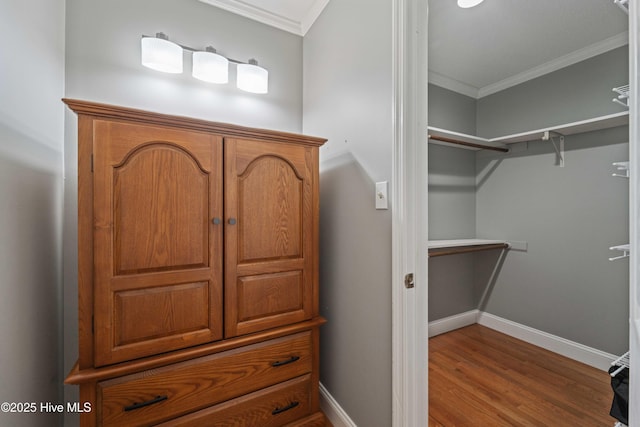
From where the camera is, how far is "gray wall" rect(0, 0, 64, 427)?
867 millimetres

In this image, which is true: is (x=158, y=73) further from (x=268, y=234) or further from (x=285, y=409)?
(x=285, y=409)

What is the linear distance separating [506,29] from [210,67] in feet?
6.81

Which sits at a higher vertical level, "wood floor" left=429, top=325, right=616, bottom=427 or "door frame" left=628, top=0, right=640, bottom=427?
"door frame" left=628, top=0, right=640, bottom=427

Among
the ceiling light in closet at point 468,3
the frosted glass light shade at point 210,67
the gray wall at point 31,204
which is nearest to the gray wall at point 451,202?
the ceiling light in closet at point 468,3

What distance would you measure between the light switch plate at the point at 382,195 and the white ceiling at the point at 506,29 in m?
1.28

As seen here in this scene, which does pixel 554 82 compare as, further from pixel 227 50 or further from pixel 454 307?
pixel 227 50

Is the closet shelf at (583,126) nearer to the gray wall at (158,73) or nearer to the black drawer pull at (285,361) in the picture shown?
the gray wall at (158,73)

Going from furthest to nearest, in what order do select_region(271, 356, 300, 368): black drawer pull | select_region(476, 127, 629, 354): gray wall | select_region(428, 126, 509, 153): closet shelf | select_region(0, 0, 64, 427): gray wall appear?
select_region(428, 126, 509, 153): closet shelf → select_region(476, 127, 629, 354): gray wall → select_region(271, 356, 300, 368): black drawer pull → select_region(0, 0, 64, 427): gray wall

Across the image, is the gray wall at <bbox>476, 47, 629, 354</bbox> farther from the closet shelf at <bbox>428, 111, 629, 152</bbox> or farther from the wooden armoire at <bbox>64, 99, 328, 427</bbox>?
the wooden armoire at <bbox>64, 99, 328, 427</bbox>

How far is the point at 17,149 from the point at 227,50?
1.22m

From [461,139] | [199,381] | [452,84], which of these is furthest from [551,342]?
[199,381]

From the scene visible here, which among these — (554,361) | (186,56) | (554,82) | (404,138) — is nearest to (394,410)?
(404,138)

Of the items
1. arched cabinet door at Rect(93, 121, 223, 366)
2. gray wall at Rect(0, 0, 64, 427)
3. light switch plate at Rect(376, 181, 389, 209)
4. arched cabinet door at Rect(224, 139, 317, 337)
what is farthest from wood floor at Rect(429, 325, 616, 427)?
gray wall at Rect(0, 0, 64, 427)

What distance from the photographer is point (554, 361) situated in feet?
7.07
